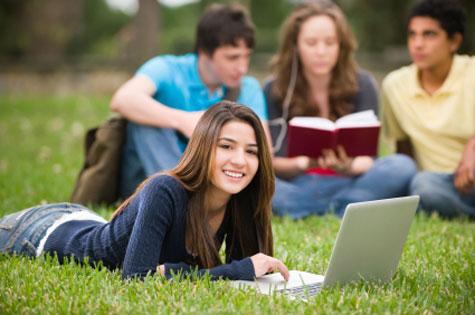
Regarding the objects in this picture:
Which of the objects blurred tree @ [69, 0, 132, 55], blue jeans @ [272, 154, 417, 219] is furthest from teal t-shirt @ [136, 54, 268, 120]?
blurred tree @ [69, 0, 132, 55]

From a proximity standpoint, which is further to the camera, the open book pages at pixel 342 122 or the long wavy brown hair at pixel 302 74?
the long wavy brown hair at pixel 302 74

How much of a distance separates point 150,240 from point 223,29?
2.34m

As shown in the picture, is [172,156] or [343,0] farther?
[343,0]

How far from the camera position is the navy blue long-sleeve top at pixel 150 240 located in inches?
114

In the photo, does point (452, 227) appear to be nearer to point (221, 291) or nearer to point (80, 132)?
point (221, 291)

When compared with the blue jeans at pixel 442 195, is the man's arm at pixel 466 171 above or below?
above

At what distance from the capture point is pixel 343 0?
18797mm

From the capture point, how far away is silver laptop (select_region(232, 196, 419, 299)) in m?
2.84

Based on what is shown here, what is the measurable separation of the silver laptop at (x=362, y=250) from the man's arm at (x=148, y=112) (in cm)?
174

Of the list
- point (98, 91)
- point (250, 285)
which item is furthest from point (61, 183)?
point (98, 91)

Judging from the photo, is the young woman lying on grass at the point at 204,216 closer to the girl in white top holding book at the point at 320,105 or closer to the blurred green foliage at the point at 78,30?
the girl in white top holding book at the point at 320,105

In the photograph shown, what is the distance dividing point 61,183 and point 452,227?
3015 mm

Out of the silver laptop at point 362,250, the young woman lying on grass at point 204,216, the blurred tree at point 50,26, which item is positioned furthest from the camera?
the blurred tree at point 50,26

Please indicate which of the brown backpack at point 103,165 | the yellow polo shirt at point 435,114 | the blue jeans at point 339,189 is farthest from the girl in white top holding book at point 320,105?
the brown backpack at point 103,165
